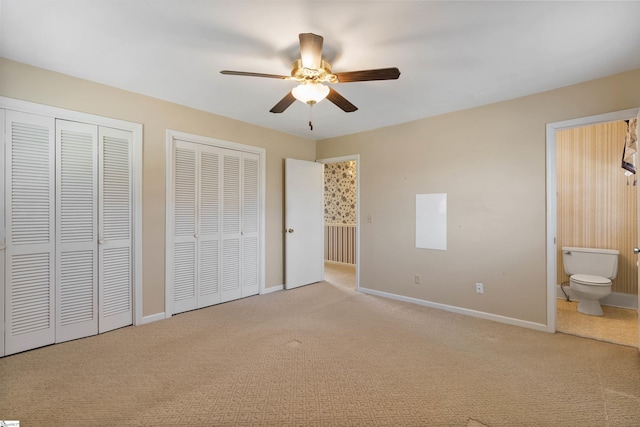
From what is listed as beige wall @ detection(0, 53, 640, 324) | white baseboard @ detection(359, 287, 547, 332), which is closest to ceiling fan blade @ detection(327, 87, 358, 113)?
beige wall @ detection(0, 53, 640, 324)

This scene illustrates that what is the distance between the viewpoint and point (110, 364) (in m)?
2.27

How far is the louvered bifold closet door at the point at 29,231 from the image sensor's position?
93.7 inches

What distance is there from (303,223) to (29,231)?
3.12 metres

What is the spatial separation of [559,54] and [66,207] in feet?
14.3

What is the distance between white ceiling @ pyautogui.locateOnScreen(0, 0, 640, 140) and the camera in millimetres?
1772

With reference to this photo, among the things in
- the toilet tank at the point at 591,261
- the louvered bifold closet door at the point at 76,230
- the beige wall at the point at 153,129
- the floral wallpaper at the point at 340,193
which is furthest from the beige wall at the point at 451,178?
the floral wallpaper at the point at 340,193

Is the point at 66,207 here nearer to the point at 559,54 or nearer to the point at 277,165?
the point at 277,165

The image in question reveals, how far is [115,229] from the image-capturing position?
9.62 ft

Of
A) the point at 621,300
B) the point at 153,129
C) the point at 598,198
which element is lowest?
the point at 621,300

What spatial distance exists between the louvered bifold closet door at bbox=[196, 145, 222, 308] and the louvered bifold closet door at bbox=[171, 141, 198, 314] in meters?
0.06

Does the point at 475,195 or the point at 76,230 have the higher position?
the point at 475,195

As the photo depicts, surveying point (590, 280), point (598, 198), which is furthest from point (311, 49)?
point (598, 198)

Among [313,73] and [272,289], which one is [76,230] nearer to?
[272,289]

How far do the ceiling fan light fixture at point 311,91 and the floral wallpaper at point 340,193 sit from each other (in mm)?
4304
